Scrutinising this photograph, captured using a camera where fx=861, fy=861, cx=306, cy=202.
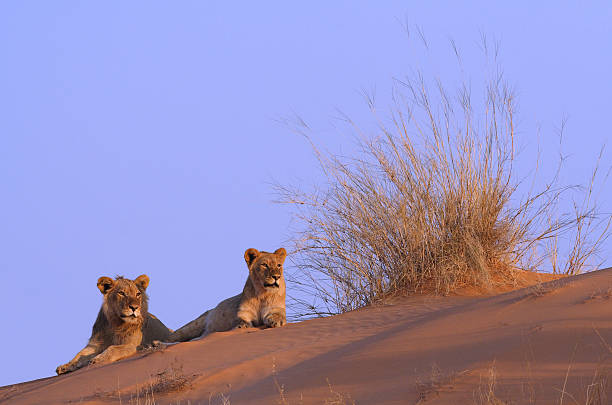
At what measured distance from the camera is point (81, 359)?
10.6 m

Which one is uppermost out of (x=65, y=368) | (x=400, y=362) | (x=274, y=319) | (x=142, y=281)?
(x=142, y=281)

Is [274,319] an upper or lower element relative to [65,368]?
upper

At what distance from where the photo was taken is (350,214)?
12.4 metres

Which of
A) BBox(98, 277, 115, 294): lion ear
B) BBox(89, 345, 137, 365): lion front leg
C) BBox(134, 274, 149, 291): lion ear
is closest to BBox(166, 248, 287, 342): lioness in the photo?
BBox(134, 274, 149, 291): lion ear

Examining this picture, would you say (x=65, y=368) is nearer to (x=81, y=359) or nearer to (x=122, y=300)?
(x=81, y=359)

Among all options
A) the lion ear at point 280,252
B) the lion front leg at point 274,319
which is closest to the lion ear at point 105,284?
the lion front leg at point 274,319

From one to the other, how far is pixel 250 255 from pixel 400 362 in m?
4.54

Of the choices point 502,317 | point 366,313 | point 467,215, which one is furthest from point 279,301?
point 502,317

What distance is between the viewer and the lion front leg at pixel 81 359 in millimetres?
10367

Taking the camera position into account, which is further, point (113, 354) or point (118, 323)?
point (118, 323)

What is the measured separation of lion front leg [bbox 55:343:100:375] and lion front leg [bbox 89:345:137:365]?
32 centimetres

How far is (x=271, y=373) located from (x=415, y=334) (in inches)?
50.9

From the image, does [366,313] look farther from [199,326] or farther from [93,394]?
[93,394]

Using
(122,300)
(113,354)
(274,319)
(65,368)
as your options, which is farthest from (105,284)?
(274,319)
